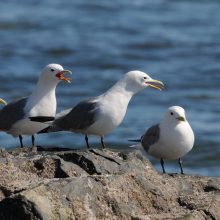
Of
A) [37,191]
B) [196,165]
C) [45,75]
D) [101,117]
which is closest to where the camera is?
[37,191]

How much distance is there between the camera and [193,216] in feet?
14.5

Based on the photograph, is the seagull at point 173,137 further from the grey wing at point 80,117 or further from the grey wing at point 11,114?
the grey wing at point 11,114

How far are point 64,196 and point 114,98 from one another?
2.74 meters

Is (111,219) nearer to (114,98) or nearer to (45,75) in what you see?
(114,98)

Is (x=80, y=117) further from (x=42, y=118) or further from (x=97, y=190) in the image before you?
(x=97, y=190)

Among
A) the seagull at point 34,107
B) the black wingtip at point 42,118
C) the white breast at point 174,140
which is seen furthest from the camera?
the seagull at point 34,107

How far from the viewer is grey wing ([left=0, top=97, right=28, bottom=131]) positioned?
24.4ft

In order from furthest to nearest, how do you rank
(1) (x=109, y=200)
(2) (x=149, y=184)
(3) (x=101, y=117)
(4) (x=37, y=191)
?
1. (3) (x=101, y=117)
2. (2) (x=149, y=184)
3. (1) (x=109, y=200)
4. (4) (x=37, y=191)

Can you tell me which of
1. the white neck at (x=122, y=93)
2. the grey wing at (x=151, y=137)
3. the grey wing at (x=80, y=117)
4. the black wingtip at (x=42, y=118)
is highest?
the white neck at (x=122, y=93)

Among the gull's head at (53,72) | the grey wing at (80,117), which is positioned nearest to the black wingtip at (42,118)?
the grey wing at (80,117)

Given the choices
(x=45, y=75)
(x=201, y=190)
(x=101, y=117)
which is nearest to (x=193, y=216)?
(x=201, y=190)

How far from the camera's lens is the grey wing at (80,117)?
670cm

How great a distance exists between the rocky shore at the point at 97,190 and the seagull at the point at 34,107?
174cm

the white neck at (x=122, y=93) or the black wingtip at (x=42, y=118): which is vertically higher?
the white neck at (x=122, y=93)
